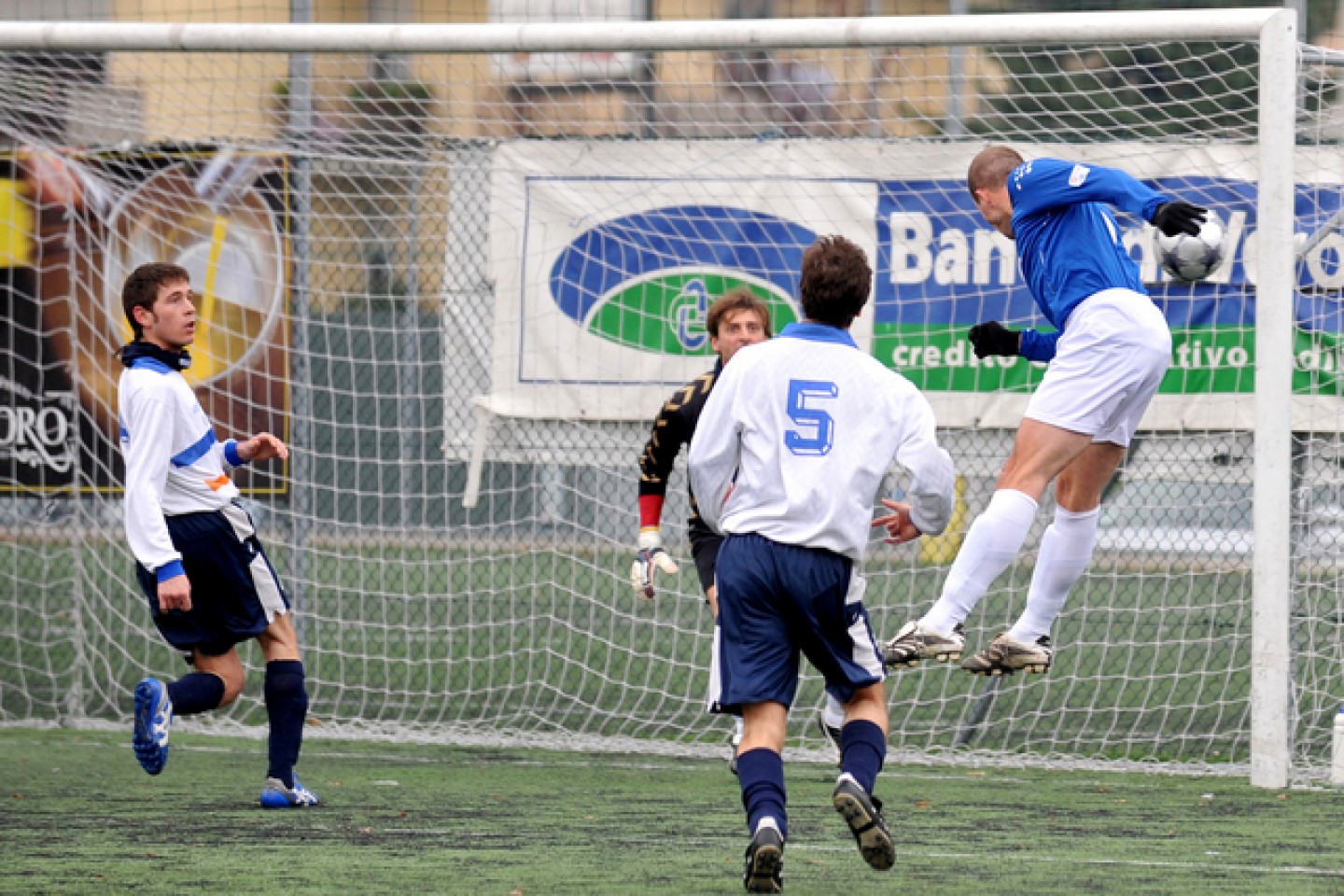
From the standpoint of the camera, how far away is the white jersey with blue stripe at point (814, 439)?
15.7ft

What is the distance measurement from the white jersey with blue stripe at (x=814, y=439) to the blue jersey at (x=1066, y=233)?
1337 millimetres

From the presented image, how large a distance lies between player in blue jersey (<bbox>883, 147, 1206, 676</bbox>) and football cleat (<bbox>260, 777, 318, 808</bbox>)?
2.33 metres

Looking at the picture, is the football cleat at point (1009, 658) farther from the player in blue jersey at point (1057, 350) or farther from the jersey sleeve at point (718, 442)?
the jersey sleeve at point (718, 442)

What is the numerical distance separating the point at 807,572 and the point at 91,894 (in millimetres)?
2028

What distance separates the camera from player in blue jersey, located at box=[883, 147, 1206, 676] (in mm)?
5871

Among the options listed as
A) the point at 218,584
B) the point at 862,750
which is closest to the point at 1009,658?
the point at 862,750

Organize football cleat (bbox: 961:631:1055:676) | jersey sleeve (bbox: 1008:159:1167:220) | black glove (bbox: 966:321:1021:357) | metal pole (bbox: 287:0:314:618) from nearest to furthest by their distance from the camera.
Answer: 1. jersey sleeve (bbox: 1008:159:1167:220)
2. football cleat (bbox: 961:631:1055:676)
3. black glove (bbox: 966:321:1021:357)
4. metal pole (bbox: 287:0:314:618)

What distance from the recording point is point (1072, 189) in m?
5.89

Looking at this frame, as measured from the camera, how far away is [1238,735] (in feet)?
29.1

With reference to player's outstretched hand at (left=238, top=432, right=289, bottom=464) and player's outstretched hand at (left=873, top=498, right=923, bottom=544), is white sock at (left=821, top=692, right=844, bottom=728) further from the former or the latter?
player's outstretched hand at (left=238, top=432, right=289, bottom=464)

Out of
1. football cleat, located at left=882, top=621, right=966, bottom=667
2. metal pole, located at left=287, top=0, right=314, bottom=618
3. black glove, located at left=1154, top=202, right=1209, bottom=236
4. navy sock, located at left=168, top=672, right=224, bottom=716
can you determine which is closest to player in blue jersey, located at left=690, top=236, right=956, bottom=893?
football cleat, located at left=882, top=621, right=966, bottom=667

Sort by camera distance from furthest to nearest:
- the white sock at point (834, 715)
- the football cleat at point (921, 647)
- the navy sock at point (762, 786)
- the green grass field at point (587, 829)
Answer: the white sock at point (834, 715) < the football cleat at point (921, 647) < the green grass field at point (587, 829) < the navy sock at point (762, 786)

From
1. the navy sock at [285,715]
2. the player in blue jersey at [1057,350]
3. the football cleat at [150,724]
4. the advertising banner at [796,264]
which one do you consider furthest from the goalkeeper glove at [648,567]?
the advertising banner at [796,264]

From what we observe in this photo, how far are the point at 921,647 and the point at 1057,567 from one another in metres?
0.88
